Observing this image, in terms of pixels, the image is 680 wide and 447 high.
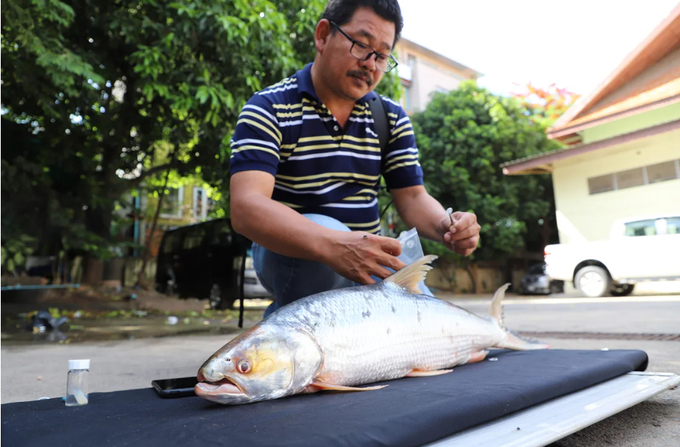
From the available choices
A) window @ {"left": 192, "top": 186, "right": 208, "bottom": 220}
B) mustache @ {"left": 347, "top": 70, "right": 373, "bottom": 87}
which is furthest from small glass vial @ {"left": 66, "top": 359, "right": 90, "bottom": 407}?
window @ {"left": 192, "top": 186, "right": 208, "bottom": 220}

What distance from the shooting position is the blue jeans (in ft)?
6.00

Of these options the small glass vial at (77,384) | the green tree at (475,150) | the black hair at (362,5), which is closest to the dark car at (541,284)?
the black hair at (362,5)

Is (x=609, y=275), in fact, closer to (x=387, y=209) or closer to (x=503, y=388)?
(x=387, y=209)

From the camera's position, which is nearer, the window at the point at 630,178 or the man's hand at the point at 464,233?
the man's hand at the point at 464,233

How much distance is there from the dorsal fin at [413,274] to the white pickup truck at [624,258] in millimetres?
944

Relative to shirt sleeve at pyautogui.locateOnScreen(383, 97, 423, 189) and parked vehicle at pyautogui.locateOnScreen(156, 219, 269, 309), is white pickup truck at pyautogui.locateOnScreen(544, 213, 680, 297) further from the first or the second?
parked vehicle at pyautogui.locateOnScreen(156, 219, 269, 309)

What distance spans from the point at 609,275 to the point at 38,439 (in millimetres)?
2205

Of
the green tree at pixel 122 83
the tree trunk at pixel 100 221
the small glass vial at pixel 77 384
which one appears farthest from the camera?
the tree trunk at pixel 100 221

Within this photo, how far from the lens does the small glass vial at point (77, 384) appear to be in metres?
1.42

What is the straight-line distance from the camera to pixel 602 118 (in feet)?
7.54

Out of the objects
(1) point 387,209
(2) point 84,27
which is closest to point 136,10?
(2) point 84,27

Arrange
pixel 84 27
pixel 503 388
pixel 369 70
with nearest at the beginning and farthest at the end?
pixel 503 388 < pixel 369 70 < pixel 84 27

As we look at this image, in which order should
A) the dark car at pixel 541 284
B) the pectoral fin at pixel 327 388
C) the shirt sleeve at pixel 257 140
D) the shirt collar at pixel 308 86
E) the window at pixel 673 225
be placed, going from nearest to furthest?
the pectoral fin at pixel 327 388 < the shirt sleeve at pixel 257 140 < the window at pixel 673 225 < the shirt collar at pixel 308 86 < the dark car at pixel 541 284

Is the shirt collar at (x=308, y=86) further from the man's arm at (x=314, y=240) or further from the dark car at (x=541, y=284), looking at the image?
the dark car at (x=541, y=284)
